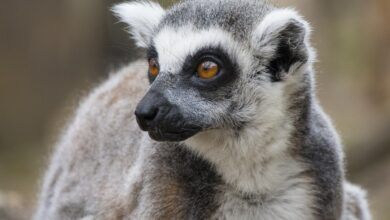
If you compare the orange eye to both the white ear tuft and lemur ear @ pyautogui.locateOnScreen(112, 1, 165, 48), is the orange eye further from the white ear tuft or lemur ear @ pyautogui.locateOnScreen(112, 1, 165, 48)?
lemur ear @ pyautogui.locateOnScreen(112, 1, 165, 48)

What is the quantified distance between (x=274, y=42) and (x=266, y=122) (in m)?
0.50

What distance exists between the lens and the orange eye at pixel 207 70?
4680mm

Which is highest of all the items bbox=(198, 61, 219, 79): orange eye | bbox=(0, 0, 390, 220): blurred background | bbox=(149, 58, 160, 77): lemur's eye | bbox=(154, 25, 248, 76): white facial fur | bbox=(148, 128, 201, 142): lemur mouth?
bbox=(0, 0, 390, 220): blurred background

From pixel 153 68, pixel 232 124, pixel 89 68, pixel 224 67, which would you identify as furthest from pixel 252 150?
pixel 89 68

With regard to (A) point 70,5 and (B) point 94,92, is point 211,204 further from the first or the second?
(A) point 70,5

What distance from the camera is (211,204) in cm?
486

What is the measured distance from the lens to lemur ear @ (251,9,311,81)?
4.82 m

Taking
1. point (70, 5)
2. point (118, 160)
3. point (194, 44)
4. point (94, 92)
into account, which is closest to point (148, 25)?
point (194, 44)

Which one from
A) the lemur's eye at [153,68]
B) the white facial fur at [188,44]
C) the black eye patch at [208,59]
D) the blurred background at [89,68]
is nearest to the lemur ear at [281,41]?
the white facial fur at [188,44]

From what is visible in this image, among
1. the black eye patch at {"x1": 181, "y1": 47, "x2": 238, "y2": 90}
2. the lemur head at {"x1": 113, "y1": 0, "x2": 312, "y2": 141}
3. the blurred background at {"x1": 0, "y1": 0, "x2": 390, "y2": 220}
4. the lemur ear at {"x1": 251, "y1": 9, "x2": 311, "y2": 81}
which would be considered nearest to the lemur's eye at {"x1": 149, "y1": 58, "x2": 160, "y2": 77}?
the lemur head at {"x1": 113, "y1": 0, "x2": 312, "y2": 141}

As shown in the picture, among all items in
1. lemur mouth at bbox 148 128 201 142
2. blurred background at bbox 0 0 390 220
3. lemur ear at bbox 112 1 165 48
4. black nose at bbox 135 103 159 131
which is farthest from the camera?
blurred background at bbox 0 0 390 220

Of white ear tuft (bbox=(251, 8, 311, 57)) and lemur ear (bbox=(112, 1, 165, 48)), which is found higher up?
lemur ear (bbox=(112, 1, 165, 48))

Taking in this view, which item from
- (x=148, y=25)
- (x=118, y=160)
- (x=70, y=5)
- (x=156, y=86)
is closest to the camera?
(x=156, y=86)

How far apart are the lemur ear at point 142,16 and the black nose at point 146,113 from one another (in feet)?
3.05
